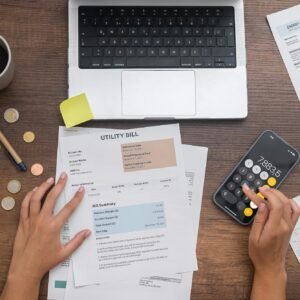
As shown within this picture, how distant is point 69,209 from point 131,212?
0.34 feet

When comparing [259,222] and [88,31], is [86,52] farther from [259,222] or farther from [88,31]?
[259,222]

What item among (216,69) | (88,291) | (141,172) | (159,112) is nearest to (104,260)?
(88,291)

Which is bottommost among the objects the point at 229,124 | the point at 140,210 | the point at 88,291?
the point at 88,291

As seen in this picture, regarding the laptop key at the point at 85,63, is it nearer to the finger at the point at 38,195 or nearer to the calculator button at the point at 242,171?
the finger at the point at 38,195

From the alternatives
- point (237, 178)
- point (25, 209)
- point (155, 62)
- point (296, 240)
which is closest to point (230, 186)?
point (237, 178)

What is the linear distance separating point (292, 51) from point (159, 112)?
265mm

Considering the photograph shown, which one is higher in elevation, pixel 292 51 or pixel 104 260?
pixel 292 51

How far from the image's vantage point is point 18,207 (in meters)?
0.83

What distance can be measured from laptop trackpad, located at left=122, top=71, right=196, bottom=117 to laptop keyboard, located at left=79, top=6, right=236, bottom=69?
0.02 metres

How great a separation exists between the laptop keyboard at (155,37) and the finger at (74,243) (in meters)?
0.28

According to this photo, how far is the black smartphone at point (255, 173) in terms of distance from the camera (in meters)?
0.83

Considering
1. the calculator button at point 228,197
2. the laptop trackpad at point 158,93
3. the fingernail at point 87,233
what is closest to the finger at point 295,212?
the calculator button at point 228,197

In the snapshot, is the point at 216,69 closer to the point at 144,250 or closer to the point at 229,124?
the point at 229,124

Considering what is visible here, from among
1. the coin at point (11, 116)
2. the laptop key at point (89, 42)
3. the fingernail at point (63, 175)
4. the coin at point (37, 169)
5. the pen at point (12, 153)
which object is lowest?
the fingernail at point (63, 175)
